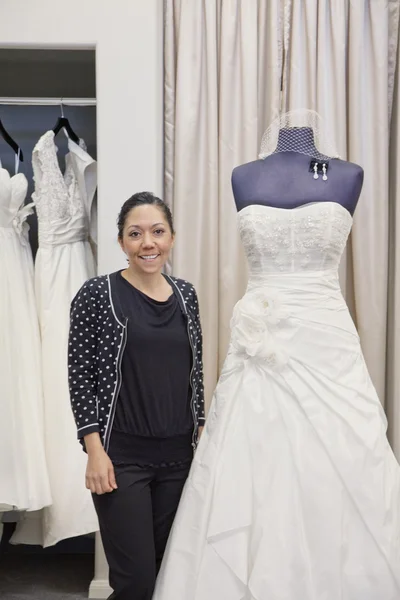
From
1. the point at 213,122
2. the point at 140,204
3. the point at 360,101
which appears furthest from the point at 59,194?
the point at 360,101

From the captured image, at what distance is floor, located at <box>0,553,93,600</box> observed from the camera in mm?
2477

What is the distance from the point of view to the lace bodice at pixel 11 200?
238 cm

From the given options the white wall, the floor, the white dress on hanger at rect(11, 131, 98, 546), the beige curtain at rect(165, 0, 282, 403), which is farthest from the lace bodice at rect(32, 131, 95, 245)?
the floor

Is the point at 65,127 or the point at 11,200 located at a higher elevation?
the point at 65,127

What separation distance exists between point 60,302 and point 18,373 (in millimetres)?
296

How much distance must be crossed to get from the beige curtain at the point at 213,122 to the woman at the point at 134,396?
3.08ft

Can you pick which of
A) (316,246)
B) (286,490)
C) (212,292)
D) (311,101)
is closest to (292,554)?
(286,490)

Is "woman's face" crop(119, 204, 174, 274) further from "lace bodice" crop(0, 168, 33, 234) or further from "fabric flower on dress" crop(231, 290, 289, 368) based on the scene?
"lace bodice" crop(0, 168, 33, 234)

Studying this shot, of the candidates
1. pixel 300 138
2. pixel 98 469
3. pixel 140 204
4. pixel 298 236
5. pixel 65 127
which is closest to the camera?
pixel 98 469

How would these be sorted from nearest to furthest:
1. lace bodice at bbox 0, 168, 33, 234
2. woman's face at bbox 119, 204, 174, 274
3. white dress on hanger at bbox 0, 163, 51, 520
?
woman's face at bbox 119, 204, 174, 274 < white dress on hanger at bbox 0, 163, 51, 520 < lace bodice at bbox 0, 168, 33, 234

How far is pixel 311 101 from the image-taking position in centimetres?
264

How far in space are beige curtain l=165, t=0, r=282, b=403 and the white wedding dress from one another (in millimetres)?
770

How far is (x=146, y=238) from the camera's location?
5.46 ft

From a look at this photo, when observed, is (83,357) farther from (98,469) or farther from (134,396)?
(98,469)
